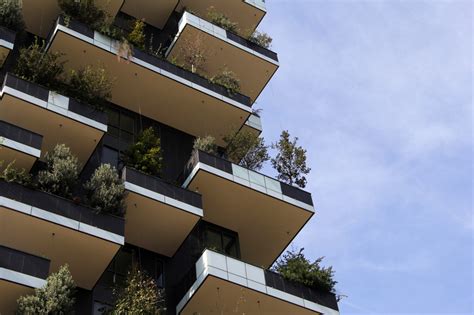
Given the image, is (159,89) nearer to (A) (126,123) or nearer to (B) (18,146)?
(A) (126,123)

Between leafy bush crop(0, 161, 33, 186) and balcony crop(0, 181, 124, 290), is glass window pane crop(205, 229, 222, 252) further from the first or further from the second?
leafy bush crop(0, 161, 33, 186)

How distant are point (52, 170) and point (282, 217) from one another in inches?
324

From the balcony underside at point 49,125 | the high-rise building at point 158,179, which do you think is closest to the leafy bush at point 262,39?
the high-rise building at point 158,179

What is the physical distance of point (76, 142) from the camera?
24734mm

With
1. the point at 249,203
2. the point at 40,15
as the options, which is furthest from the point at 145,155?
the point at 40,15

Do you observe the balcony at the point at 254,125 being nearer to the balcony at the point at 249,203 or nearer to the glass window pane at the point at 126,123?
the glass window pane at the point at 126,123

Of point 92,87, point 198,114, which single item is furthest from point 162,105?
point 92,87

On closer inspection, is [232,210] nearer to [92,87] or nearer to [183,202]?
[183,202]

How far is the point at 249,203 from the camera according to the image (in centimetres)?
2608

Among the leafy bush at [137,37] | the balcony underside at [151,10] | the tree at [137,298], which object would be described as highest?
the balcony underside at [151,10]

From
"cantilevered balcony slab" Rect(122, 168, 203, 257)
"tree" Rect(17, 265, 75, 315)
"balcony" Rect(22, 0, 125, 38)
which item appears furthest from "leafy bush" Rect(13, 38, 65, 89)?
→ "tree" Rect(17, 265, 75, 315)

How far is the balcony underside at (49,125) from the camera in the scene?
934 inches

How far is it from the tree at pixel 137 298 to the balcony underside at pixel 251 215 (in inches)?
189

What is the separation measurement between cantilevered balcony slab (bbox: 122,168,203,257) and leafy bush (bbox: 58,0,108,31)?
711cm
